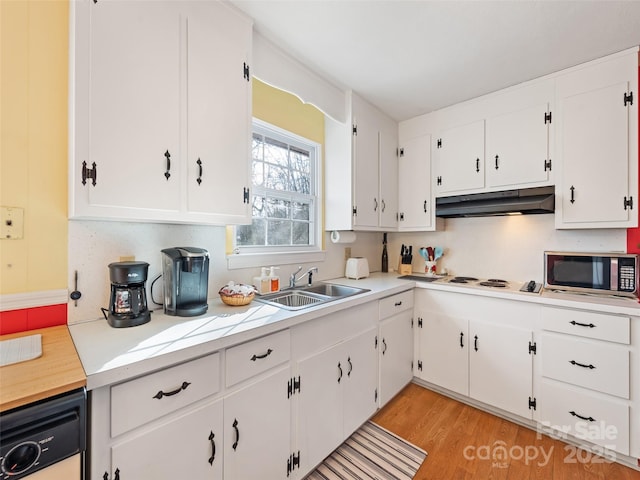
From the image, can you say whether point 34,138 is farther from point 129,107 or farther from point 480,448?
point 480,448

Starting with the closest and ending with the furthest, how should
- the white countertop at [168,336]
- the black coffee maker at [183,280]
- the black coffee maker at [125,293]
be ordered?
the white countertop at [168,336] < the black coffee maker at [125,293] < the black coffee maker at [183,280]

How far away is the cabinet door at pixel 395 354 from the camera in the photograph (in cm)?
211

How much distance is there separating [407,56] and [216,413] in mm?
2260

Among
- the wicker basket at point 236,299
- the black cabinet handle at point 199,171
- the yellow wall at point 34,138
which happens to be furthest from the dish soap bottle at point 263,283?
the yellow wall at point 34,138

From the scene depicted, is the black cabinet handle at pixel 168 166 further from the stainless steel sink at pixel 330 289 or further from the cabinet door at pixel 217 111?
the stainless steel sink at pixel 330 289

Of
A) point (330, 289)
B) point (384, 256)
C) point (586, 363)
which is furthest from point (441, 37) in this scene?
point (586, 363)

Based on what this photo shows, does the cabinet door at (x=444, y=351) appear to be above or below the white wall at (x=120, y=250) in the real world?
below

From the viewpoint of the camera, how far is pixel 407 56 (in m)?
1.89

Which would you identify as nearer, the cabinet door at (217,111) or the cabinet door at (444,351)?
the cabinet door at (217,111)

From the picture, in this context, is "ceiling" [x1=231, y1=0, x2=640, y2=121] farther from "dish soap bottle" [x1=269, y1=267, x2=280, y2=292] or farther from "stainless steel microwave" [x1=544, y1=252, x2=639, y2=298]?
"dish soap bottle" [x1=269, y1=267, x2=280, y2=292]

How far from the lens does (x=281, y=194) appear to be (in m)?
2.28

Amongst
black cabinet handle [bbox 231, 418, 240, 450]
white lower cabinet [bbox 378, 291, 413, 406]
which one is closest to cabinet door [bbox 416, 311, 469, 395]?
white lower cabinet [bbox 378, 291, 413, 406]

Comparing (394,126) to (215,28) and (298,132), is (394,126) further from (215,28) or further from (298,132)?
(215,28)

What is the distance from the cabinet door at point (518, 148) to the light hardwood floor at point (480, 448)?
70.4 inches
